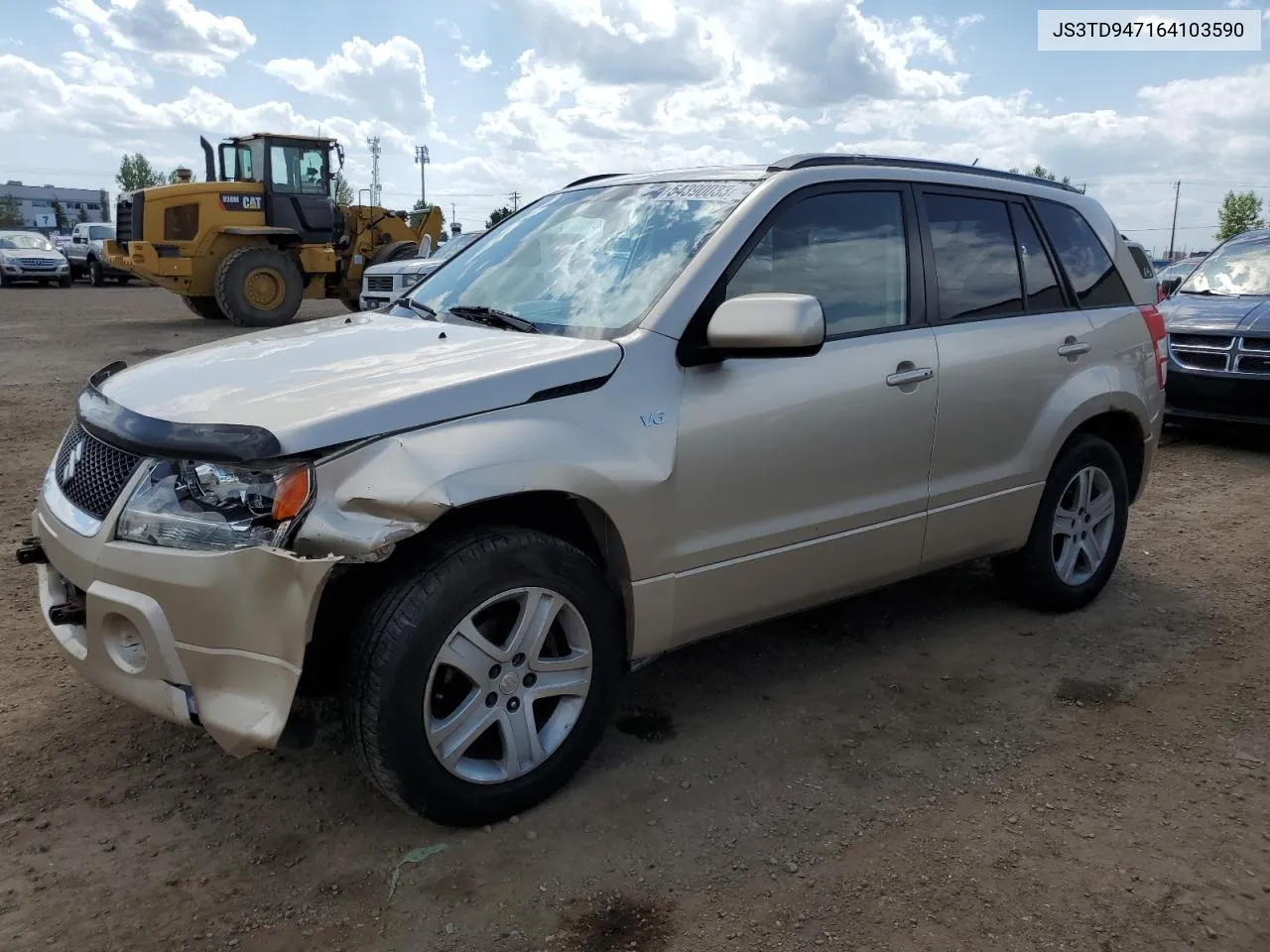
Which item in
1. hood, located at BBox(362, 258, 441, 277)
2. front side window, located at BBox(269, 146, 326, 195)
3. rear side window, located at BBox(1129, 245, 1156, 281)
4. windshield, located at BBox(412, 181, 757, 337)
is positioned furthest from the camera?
front side window, located at BBox(269, 146, 326, 195)

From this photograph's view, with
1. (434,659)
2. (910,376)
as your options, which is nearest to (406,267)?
(910,376)

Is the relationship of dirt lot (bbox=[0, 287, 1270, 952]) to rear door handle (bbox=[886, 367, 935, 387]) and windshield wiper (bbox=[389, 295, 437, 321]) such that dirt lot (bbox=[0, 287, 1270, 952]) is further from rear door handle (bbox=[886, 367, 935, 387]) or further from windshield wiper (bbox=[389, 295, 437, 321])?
windshield wiper (bbox=[389, 295, 437, 321])

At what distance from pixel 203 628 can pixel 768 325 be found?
1.71 metres

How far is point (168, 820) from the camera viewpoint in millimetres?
2916

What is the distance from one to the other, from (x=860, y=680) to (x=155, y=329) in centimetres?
1620

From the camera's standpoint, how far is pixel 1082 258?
449cm

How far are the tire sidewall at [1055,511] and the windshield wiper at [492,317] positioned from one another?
234 cm

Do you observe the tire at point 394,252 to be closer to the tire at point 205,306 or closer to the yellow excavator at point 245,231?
the yellow excavator at point 245,231

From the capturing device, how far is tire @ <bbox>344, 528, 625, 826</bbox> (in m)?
2.60

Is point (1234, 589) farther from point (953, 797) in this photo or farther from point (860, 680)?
point (953, 797)

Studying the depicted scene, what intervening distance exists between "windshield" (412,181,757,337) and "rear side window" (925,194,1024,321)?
892mm

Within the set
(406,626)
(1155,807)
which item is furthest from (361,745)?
(1155,807)

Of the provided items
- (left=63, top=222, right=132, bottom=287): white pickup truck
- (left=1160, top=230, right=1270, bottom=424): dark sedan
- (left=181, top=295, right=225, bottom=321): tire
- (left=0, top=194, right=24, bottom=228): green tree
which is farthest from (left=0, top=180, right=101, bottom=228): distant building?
(left=1160, top=230, right=1270, bottom=424): dark sedan

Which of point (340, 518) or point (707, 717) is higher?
point (340, 518)
